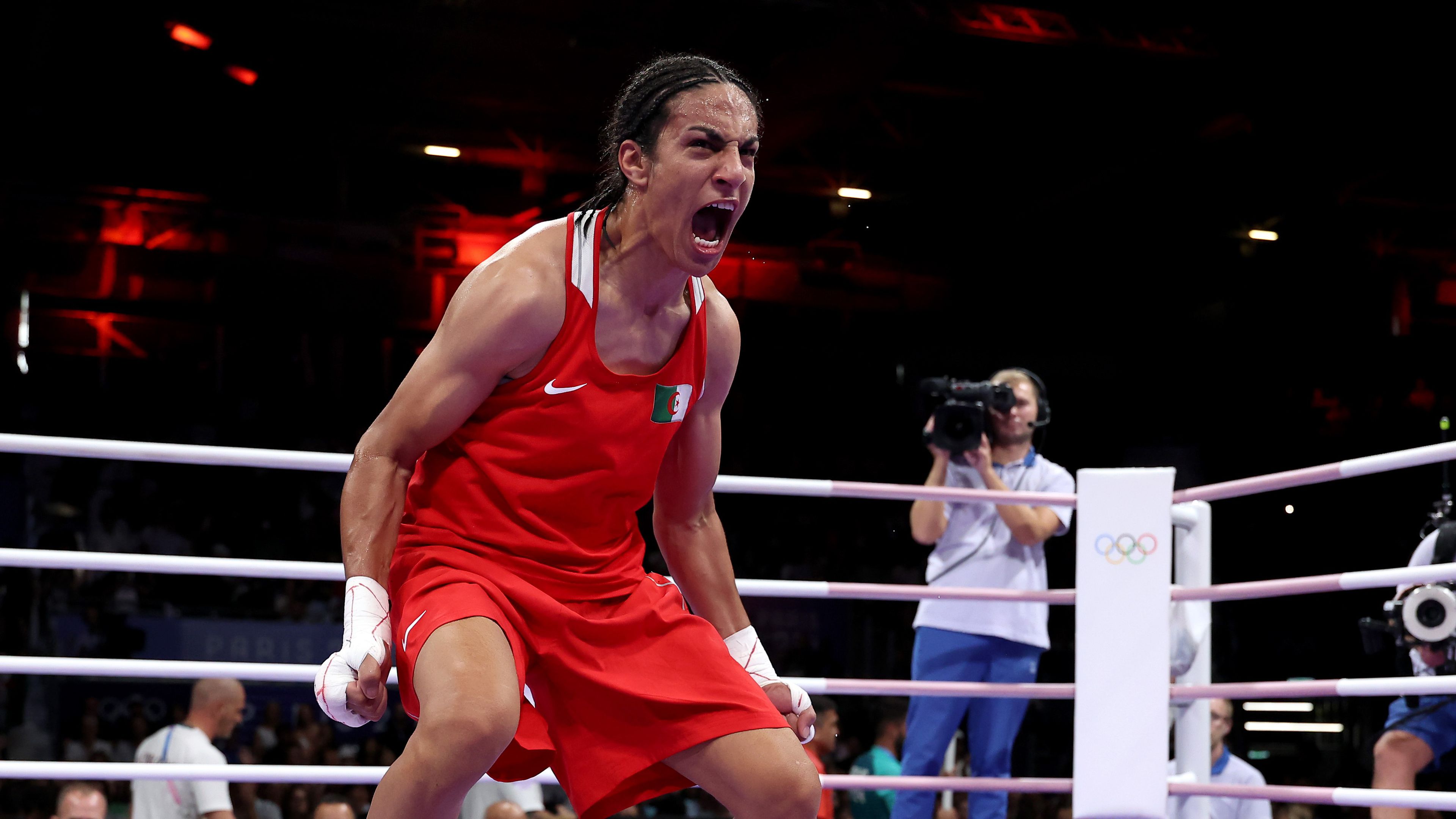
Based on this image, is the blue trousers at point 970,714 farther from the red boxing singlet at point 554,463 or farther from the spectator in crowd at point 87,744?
the spectator in crowd at point 87,744

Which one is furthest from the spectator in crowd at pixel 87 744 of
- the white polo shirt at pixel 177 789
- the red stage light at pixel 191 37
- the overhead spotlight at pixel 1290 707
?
the overhead spotlight at pixel 1290 707

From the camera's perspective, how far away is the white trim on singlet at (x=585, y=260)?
1.77 m

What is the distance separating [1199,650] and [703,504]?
1.34 m

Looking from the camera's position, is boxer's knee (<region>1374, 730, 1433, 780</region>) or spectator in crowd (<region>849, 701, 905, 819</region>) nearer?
boxer's knee (<region>1374, 730, 1433, 780</region>)

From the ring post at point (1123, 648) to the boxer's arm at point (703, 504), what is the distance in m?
0.91

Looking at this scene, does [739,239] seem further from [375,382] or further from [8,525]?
[8,525]

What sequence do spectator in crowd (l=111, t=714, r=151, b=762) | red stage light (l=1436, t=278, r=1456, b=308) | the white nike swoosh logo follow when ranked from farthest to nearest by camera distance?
red stage light (l=1436, t=278, r=1456, b=308), spectator in crowd (l=111, t=714, r=151, b=762), the white nike swoosh logo

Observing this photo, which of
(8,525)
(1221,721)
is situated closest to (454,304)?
(1221,721)

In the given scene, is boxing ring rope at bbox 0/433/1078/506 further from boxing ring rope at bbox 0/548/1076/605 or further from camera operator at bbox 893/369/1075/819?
camera operator at bbox 893/369/1075/819

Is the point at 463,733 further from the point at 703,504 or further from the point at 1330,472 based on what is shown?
the point at 1330,472

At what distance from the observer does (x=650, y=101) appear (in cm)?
183

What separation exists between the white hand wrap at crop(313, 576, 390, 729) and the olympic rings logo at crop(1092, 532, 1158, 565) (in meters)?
1.50

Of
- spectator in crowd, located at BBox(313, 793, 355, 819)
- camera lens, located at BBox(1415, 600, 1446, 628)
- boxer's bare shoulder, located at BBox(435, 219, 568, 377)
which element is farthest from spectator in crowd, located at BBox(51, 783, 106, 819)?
camera lens, located at BBox(1415, 600, 1446, 628)

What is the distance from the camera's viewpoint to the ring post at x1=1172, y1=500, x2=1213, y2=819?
110 inches
